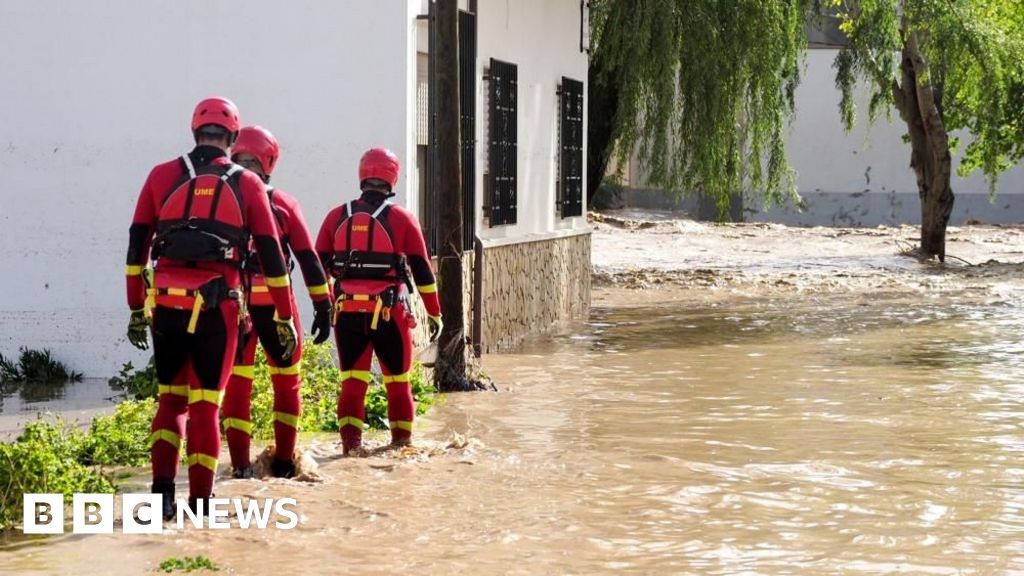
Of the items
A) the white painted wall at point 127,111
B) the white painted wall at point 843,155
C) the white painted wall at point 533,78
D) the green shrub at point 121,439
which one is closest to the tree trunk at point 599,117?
the white painted wall at point 533,78

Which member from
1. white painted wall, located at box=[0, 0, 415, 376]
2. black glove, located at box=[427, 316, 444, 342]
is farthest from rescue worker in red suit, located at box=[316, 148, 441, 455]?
white painted wall, located at box=[0, 0, 415, 376]

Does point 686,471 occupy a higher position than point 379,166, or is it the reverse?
point 379,166

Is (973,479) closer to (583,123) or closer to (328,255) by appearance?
(328,255)

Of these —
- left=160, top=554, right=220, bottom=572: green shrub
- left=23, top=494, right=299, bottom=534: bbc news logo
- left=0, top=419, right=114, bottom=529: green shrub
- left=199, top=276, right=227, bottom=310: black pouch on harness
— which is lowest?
left=160, top=554, right=220, bottom=572: green shrub

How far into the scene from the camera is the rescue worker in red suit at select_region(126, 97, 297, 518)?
709 cm

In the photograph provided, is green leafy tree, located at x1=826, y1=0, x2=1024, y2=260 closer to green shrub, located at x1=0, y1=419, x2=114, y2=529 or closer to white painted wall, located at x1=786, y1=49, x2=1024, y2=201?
white painted wall, located at x1=786, y1=49, x2=1024, y2=201

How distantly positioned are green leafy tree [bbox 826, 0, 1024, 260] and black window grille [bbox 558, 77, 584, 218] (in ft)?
16.6

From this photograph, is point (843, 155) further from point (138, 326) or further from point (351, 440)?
point (138, 326)

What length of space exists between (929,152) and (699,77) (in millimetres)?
9493

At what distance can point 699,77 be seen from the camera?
19906mm

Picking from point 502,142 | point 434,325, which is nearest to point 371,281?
point 434,325

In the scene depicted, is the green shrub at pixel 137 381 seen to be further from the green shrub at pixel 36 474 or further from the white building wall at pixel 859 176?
the white building wall at pixel 859 176

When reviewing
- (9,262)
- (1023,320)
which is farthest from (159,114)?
(1023,320)

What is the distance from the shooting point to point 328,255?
9.16 meters
